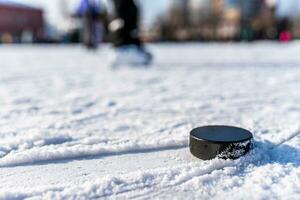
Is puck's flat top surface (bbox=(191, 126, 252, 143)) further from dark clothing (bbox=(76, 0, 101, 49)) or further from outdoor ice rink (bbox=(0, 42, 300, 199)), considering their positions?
dark clothing (bbox=(76, 0, 101, 49))

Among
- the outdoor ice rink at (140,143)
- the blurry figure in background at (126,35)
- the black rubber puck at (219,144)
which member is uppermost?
the blurry figure in background at (126,35)

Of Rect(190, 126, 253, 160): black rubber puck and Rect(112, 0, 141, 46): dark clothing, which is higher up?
Rect(112, 0, 141, 46): dark clothing

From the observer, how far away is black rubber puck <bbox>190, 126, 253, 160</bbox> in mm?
1576

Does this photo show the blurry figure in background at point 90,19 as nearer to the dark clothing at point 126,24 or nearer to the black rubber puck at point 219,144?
the dark clothing at point 126,24

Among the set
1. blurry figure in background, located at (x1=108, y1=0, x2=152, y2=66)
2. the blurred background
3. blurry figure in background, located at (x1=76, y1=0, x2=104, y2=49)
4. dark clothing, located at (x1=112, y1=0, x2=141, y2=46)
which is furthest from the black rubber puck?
the blurred background

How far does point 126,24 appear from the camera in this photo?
654 centimetres

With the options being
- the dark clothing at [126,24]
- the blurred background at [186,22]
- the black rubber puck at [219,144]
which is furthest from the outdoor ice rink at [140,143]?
the blurred background at [186,22]

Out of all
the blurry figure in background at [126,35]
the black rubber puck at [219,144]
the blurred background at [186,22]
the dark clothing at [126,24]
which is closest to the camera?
the black rubber puck at [219,144]

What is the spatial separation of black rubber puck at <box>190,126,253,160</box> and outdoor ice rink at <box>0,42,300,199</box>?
0.04 m

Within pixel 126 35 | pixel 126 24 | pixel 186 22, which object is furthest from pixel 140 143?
pixel 186 22

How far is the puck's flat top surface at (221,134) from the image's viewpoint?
1.61 metres

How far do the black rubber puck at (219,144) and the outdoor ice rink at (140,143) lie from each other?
0.13ft

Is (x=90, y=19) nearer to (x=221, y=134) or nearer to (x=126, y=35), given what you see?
(x=126, y=35)

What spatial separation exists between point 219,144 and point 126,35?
5.11 meters
